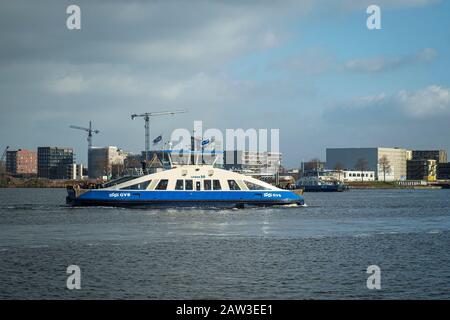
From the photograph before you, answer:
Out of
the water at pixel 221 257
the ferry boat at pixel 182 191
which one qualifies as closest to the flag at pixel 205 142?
the ferry boat at pixel 182 191

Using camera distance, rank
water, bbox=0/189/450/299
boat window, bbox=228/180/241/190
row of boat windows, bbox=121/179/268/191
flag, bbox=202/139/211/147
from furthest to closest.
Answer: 1. flag, bbox=202/139/211/147
2. boat window, bbox=228/180/241/190
3. row of boat windows, bbox=121/179/268/191
4. water, bbox=0/189/450/299

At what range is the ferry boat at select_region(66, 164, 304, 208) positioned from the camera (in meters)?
75.6

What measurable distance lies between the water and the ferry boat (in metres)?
9.47

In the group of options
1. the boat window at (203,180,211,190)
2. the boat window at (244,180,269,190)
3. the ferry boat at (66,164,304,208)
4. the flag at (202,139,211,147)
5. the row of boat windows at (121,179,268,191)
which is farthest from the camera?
the flag at (202,139,211,147)

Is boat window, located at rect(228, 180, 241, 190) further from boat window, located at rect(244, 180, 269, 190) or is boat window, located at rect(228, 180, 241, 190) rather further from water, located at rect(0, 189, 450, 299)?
water, located at rect(0, 189, 450, 299)

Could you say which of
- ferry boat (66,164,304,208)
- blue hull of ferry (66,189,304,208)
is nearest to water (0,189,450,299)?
blue hull of ferry (66,189,304,208)

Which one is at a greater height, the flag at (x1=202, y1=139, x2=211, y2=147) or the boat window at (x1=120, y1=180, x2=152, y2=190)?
the flag at (x1=202, y1=139, x2=211, y2=147)

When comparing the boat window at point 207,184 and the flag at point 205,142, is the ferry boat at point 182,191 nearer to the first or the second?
the boat window at point 207,184

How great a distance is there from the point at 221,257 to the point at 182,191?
1447 inches

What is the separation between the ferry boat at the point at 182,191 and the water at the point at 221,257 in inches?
373

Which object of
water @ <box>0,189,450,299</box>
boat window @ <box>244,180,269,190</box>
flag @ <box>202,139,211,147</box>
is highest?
flag @ <box>202,139,211,147</box>

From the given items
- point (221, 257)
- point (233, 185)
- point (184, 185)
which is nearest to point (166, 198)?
point (184, 185)
